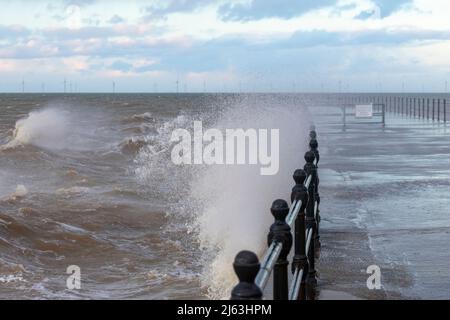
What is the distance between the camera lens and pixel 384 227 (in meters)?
8.28

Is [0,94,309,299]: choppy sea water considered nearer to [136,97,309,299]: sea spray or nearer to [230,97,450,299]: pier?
[136,97,309,299]: sea spray

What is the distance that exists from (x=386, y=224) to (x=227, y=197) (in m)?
4.50

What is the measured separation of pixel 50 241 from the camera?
11539 mm

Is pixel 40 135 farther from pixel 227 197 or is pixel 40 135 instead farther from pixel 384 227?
pixel 384 227

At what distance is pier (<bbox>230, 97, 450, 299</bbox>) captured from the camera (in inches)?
235

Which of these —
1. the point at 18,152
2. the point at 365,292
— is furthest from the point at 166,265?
the point at 18,152

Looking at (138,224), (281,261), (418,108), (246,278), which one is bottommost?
(138,224)

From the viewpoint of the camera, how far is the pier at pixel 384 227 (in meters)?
5.98

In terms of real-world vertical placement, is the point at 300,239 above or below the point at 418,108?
below

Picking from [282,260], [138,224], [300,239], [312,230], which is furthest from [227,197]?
[282,260]

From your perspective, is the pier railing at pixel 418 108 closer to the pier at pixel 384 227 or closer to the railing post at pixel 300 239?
the pier at pixel 384 227

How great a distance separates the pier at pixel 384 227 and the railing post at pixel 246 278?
109 cm

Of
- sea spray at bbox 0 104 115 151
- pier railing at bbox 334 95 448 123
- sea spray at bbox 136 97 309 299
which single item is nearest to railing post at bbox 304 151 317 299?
sea spray at bbox 136 97 309 299
